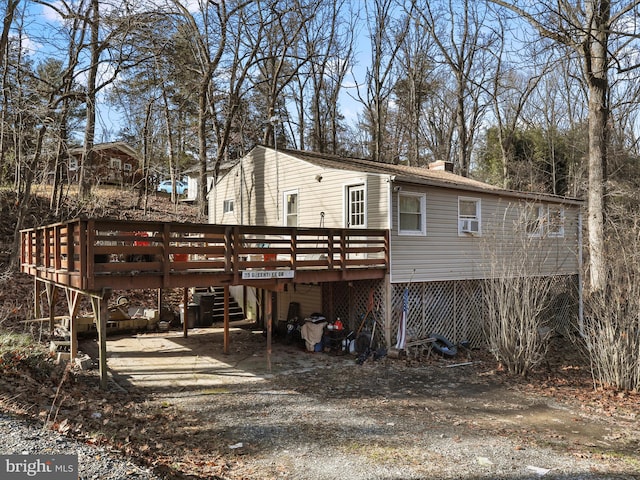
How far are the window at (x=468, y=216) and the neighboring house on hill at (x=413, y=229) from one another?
0.09ft

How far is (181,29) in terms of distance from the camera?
18.6 m

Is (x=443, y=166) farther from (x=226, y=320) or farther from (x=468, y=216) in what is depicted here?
(x=226, y=320)

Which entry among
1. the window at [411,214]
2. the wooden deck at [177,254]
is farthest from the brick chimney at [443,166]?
the wooden deck at [177,254]

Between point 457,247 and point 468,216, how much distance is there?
40.2 inches

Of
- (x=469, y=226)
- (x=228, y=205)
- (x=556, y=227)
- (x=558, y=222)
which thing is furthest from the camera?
(x=228, y=205)

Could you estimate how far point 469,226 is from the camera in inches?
520

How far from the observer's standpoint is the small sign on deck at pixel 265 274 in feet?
30.4

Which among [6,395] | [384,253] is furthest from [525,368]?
[6,395]

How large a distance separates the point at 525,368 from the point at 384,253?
159 inches

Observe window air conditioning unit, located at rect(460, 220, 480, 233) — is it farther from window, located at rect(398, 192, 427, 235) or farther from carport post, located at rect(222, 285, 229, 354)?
carport post, located at rect(222, 285, 229, 354)

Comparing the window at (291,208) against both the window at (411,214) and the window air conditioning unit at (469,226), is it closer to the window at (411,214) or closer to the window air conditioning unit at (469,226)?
the window at (411,214)

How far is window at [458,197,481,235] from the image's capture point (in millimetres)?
13008

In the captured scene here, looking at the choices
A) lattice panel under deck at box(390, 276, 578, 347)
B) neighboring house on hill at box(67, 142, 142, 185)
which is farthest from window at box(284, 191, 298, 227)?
neighboring house on hill at box(67, 142, 142, 185)

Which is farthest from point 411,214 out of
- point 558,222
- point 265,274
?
point 558,222
